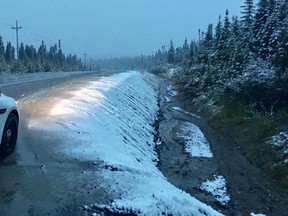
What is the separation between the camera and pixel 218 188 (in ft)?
44.0

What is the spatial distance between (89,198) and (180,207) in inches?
58.2

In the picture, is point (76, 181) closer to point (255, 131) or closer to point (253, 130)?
point (255, 131)

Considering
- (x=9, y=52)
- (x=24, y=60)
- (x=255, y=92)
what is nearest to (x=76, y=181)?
(x=255, y=92)

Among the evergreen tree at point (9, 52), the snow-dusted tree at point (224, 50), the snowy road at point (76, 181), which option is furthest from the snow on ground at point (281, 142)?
the evergreen tree at point (9, 52)

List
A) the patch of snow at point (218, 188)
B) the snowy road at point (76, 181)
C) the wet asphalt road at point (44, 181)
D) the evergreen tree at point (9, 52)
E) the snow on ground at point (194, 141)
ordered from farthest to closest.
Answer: the evergreen tree at point (9, 52), the snow on ground at point (194, 141), the patch of snow at point (218, 188), the snowy road at point (76, 181), the wet asphalt road at point (44, 181)

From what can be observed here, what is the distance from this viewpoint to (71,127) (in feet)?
38.5

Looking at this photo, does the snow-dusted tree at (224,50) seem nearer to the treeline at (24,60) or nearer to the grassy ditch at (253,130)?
the grassy ditch at (253,130)

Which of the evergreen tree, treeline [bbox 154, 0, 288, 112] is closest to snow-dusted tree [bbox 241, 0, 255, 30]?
treeline [bbox 154, 0, 288, 112]

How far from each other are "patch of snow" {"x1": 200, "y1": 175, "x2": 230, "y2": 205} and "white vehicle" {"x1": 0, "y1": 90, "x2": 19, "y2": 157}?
19.9 ft

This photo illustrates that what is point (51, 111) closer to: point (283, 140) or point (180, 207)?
point (180, 207)

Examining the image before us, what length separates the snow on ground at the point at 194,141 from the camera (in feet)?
62.0

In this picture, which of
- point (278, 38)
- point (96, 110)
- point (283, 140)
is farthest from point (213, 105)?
point (96, 110)

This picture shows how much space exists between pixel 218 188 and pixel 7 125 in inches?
292

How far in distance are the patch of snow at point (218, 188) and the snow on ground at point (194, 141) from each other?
13.0 feet
